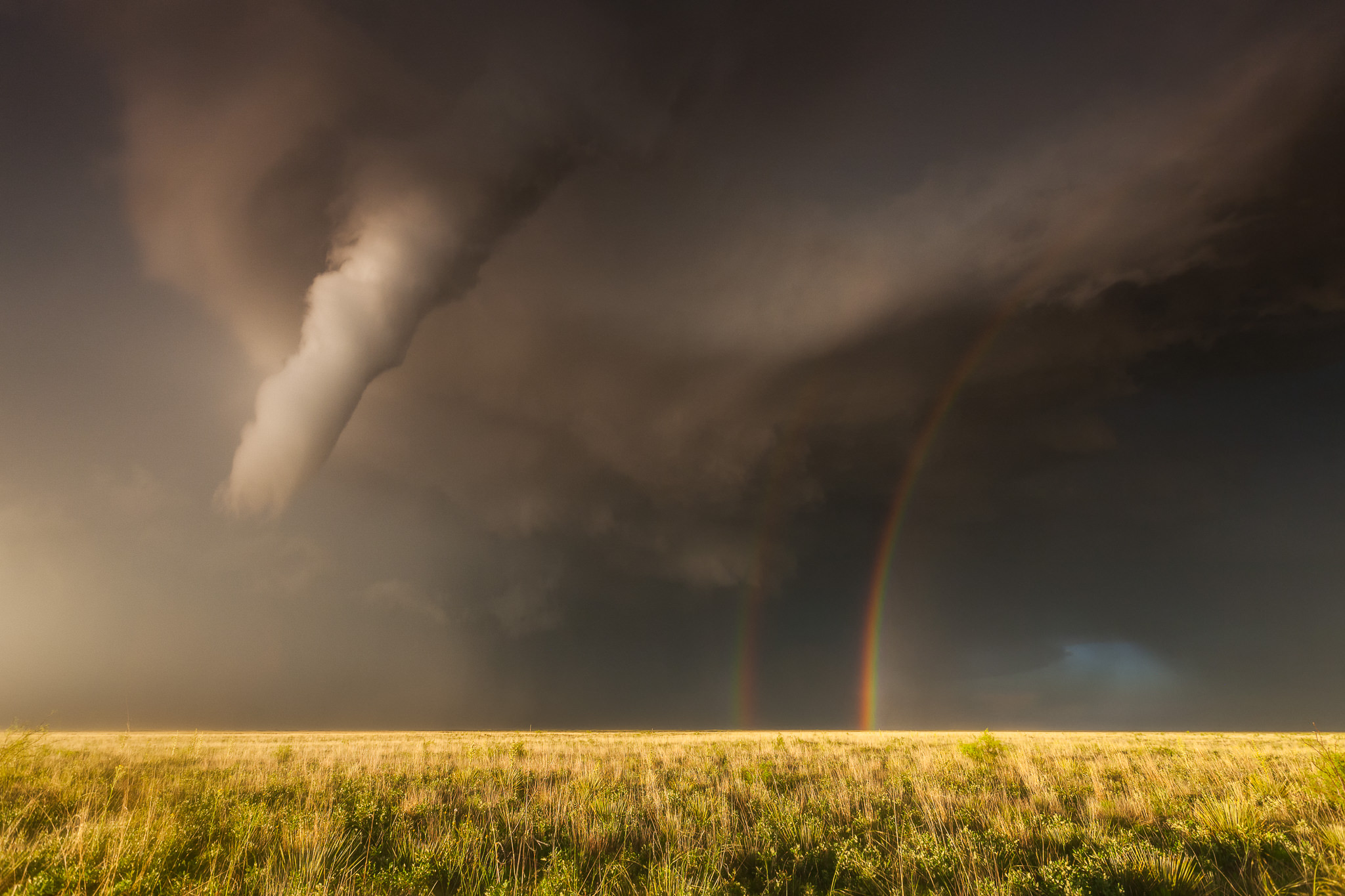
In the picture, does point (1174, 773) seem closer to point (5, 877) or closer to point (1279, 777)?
point (1279, 777)

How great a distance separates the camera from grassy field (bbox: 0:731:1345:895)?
20.8 ft

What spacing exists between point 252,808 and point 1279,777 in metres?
22.3

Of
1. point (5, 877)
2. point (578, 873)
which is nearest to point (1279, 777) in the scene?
point (578, 873)

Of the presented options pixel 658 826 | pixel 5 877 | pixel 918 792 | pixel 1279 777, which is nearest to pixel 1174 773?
pixel 1279 777

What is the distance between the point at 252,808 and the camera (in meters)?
9.84

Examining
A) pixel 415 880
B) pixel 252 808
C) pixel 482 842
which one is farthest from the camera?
pixel 252 808

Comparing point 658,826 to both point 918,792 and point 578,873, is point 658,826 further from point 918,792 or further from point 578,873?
point 918,792

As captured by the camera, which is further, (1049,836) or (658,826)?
(658,826)

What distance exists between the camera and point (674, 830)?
8.71m

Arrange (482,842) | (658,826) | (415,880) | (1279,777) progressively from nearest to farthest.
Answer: (415,880)
(482,842)
(658,826)
(1279,777)

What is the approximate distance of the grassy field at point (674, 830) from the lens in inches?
249

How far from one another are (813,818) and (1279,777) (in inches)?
532

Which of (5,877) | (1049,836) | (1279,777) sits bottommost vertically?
(5,877)

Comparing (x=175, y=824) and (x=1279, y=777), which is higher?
(x=1279, y=777)
